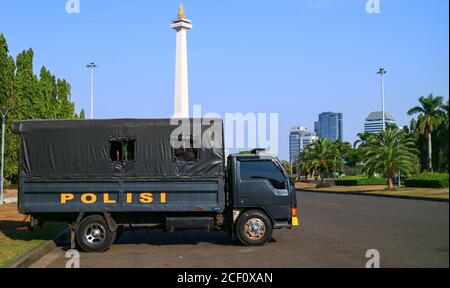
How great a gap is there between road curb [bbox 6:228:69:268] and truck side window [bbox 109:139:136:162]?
7.98ft

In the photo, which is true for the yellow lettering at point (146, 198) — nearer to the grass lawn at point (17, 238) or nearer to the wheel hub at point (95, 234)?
the wheel hub at point (95, 234)

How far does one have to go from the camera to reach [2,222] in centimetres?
1587

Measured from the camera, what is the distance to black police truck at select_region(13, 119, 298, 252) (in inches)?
430

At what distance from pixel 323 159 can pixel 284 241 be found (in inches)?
1927

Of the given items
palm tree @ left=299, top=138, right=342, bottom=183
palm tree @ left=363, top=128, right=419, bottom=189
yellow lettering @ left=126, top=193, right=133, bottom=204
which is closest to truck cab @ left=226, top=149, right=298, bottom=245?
yellow lettering @ left=126, top=193, right=133, bottom=204

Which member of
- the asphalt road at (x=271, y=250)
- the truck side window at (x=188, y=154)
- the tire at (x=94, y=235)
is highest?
the truck side window at (x=188, y=154)

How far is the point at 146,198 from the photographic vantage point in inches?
431

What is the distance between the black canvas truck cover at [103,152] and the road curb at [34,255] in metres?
1.56

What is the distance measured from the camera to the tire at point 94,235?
11.0 m

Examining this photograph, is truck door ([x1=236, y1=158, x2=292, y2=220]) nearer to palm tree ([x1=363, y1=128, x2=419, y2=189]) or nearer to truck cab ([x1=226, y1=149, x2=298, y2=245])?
truck cab ([x1=226, y1=149, x2=298, y2=245])

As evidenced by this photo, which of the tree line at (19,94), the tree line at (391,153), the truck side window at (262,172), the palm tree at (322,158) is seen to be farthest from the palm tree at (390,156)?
the truck side window at (262,172)

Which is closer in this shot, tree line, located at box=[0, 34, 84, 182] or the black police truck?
the black police truck
